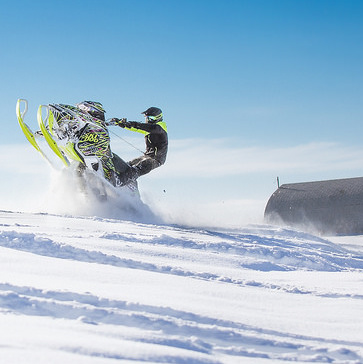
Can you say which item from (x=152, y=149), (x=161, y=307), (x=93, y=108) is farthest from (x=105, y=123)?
(x=161, y=307)

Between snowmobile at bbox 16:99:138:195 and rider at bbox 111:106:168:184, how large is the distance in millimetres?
754

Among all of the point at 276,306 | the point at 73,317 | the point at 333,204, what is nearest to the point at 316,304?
the point at 276,306

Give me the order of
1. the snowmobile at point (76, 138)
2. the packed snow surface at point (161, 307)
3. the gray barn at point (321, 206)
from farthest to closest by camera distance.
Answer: the gray barn at point (321, 206) < the snowmobile at point (76, 138) < the packed snow surface at point (161, 307)

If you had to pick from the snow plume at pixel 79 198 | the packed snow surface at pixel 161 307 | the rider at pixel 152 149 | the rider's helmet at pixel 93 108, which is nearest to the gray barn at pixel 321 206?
the rider at pixel 152 149

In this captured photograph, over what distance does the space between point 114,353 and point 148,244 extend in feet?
Result: 11.7

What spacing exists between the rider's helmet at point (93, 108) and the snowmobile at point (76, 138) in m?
0.20

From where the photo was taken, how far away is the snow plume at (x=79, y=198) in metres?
9.90

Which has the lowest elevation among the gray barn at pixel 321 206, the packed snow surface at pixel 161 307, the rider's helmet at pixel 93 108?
the packed snow surface at pixel 161 307

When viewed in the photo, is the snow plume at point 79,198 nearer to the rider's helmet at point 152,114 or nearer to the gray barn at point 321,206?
the rider's helmet at point 152,114

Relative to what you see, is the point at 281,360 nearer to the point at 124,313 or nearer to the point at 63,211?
the point at 124,313

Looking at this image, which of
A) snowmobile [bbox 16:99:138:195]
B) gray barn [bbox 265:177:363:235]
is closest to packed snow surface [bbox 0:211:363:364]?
snowmobile [bbox 16:99:138:195]

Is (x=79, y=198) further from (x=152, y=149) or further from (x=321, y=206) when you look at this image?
(x=321, y=206)

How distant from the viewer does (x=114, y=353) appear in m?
2.03

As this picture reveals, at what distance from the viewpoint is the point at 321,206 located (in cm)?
1916
